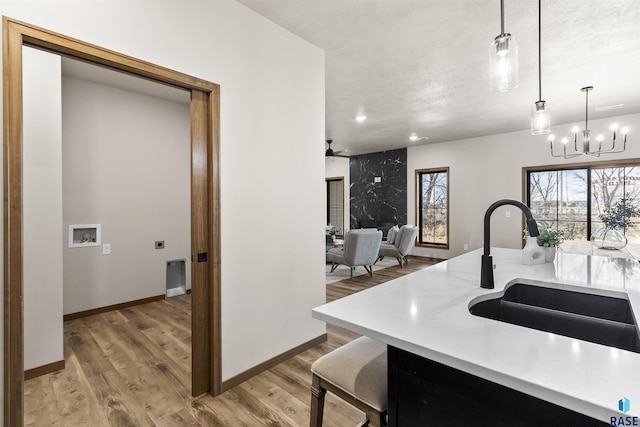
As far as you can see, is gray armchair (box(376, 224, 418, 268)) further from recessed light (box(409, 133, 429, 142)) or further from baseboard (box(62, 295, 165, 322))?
baseboard (box(62, 295, 165, 322))

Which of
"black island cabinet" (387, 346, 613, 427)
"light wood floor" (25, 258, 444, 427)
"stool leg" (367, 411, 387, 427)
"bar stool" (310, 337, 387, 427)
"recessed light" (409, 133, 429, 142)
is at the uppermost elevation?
"recessed light" (409, 133, 429, 142)

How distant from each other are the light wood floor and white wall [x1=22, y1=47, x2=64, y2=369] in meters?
0.30

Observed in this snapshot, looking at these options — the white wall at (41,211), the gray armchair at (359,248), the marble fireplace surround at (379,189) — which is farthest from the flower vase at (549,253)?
the marble fireplace surround at (379,189)

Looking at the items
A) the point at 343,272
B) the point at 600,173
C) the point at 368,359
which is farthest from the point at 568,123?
the point at 368,359

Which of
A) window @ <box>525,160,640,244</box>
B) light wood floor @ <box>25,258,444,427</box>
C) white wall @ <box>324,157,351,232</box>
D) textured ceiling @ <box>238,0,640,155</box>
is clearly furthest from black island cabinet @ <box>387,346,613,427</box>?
white wall @ <box>324,157,351,232</box>

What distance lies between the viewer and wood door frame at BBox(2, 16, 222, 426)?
51.8 inches

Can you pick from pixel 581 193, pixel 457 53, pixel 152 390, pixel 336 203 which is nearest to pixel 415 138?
pixel 581 193

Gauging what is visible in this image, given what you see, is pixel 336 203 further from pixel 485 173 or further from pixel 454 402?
pixel 454 402

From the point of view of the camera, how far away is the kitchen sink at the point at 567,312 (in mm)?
1288

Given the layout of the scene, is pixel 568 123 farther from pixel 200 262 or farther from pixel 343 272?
pixel 200 262

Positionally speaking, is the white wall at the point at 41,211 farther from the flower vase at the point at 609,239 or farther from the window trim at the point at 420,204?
the window trim at the point at 420,204

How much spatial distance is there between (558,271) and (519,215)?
4.99m

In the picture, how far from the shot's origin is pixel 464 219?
679cm

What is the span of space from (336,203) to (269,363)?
731 centimetres
